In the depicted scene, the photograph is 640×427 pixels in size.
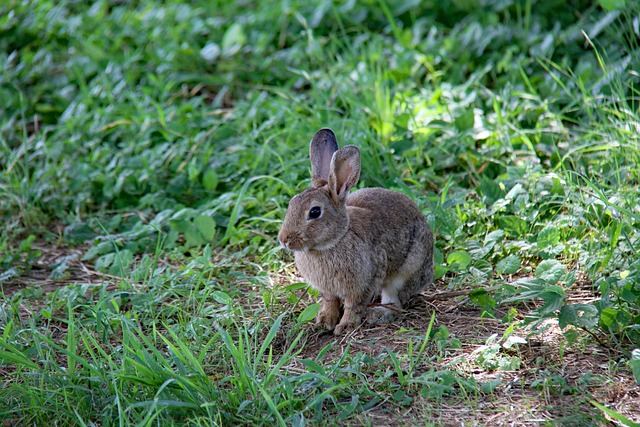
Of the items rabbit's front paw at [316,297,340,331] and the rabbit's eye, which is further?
rabbit's front paw at [316,297,340,331]

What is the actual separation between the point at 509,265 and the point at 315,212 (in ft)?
3.41

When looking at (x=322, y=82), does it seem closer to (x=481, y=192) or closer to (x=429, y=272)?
(x=481, y=192)

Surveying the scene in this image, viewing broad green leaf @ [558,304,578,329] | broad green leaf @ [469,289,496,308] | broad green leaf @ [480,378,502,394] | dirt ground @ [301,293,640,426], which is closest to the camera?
dirt ground @ [301,293,640,426]

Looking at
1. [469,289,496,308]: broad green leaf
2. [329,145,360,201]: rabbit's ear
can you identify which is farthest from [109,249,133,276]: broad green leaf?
[469,289,496,308]: broad green leaf

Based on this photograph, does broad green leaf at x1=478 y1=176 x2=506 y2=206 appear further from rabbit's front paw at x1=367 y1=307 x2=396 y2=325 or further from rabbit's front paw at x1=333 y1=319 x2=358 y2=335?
rabbit's front paw at x1=333 y1=319 x2=358 y2=335

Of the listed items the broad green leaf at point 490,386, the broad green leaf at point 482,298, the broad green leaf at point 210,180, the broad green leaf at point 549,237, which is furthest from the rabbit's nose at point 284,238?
the broad green leaf at point 210,180

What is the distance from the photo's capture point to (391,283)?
12.6ft

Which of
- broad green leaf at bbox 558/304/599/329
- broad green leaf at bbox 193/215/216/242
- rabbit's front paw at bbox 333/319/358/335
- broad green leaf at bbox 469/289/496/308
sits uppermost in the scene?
broad green leaf at bbox 193/215/216/242

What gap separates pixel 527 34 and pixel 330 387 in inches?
154

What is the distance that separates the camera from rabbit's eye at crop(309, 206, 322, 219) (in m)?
3.53

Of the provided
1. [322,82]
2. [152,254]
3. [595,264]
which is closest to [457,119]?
[322,82]

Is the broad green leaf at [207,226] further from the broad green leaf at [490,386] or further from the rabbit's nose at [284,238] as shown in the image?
the broad green leaf at [490,386]

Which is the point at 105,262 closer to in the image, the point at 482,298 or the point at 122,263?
the point at 122,263

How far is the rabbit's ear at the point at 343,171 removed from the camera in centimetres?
356
